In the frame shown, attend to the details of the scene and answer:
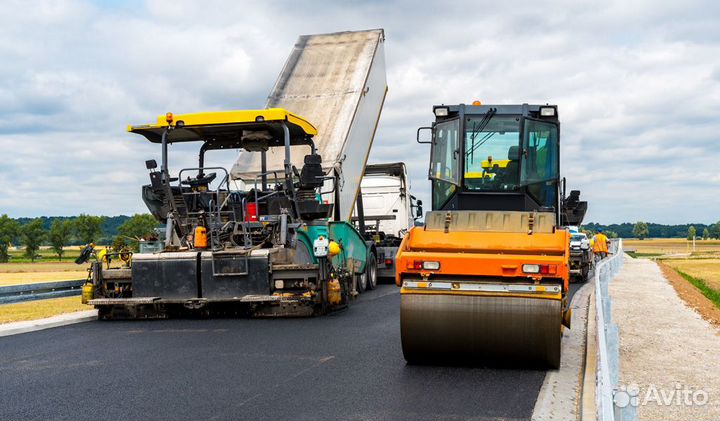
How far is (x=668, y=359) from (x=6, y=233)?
342 feet

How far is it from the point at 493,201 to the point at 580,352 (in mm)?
1918

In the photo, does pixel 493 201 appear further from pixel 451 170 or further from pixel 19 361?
pixel 19 361

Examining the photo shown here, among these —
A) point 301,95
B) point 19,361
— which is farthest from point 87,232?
point 19,361

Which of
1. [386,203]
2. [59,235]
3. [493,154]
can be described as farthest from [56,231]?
[493,154]

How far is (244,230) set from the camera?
39.5 feet

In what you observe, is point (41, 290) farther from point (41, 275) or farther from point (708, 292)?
point (41, 275)

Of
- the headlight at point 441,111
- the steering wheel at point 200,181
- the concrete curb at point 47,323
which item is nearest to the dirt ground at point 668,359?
the headlight at point 441,111

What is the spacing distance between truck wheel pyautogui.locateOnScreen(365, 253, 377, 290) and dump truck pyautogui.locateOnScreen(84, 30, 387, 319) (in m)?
2.74

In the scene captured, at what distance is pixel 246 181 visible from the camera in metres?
13.8

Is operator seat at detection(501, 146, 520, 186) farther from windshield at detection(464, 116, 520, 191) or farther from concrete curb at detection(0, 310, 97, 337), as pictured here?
concrete curb at detection(0, 310, 97, 337)

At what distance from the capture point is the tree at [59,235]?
99.1 m

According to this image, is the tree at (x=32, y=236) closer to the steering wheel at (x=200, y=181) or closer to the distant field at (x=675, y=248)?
the distant field at (x=675, y=248)

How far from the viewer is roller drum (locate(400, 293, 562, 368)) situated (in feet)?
22.2

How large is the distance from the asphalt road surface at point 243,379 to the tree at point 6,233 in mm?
94396
